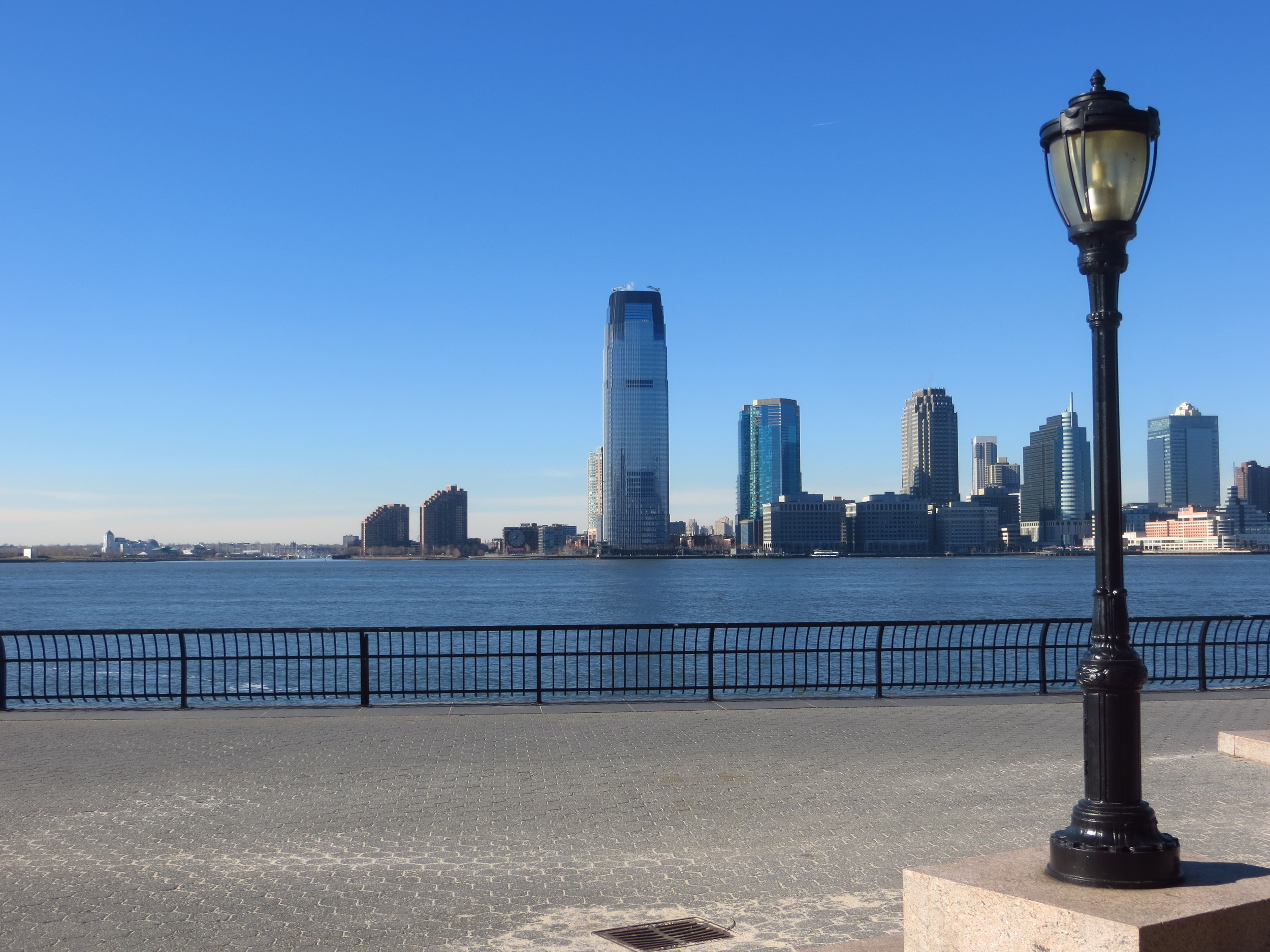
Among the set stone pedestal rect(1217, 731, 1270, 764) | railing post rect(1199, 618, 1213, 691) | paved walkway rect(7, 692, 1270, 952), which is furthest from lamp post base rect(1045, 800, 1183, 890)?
railing post rect(1199, 618, 1213, 691)

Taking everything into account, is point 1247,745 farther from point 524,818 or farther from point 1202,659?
point 524,818

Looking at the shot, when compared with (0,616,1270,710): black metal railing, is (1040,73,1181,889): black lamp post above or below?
above

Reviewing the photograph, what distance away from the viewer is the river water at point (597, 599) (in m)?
77.2

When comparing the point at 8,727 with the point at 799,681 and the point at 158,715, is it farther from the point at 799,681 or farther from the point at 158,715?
the point at 799,681

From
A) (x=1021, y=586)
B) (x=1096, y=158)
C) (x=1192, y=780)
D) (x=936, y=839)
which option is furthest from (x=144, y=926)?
(x=1021, y=586)

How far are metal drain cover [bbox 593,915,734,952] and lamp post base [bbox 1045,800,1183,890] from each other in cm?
208

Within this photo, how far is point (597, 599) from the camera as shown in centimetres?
10575

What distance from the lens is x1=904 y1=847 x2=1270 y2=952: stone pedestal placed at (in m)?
4.73

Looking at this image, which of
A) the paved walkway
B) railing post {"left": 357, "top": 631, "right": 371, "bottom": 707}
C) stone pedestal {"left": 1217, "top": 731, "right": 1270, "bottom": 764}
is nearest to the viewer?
the paved walkway

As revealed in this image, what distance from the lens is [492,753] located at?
12.6m

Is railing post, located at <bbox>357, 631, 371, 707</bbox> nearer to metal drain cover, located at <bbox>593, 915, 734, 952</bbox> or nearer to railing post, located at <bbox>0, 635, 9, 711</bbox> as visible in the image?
railing post, located at <bbox>0, 635, 9, 711</bbox>

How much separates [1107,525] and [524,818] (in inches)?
223

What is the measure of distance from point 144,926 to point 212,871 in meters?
1.19

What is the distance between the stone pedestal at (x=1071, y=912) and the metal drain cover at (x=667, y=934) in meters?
1.40
